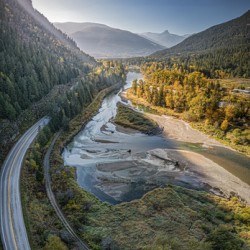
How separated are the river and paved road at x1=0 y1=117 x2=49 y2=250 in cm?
1599

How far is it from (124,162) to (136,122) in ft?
126

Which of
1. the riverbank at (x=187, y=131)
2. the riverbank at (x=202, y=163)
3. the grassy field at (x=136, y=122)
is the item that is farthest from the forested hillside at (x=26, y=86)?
the riverbank at (x=202, y=163)

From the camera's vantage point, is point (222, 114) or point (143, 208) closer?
point (143, 208)

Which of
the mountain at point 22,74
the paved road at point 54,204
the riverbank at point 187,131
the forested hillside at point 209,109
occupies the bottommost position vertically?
the paved road at point 54,204

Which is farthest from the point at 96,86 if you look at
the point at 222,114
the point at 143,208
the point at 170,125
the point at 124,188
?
the point at 143,208

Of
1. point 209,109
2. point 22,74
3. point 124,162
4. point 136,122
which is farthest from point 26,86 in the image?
point 209,109

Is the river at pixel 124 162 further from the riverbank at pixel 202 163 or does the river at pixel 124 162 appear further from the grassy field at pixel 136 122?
the grassy field at pixel 136 122

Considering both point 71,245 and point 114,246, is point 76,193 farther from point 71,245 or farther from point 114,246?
point 114,246

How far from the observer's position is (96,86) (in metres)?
161

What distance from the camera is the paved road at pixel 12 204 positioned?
123 ft

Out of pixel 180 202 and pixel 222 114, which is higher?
pixel 222 114

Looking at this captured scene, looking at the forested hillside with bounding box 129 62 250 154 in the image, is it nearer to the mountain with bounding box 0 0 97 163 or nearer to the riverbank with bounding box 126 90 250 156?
the riverbank with bounding box 126 90 250 156

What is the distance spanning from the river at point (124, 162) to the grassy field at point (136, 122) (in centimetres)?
549

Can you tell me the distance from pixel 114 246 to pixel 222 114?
85216 mm
